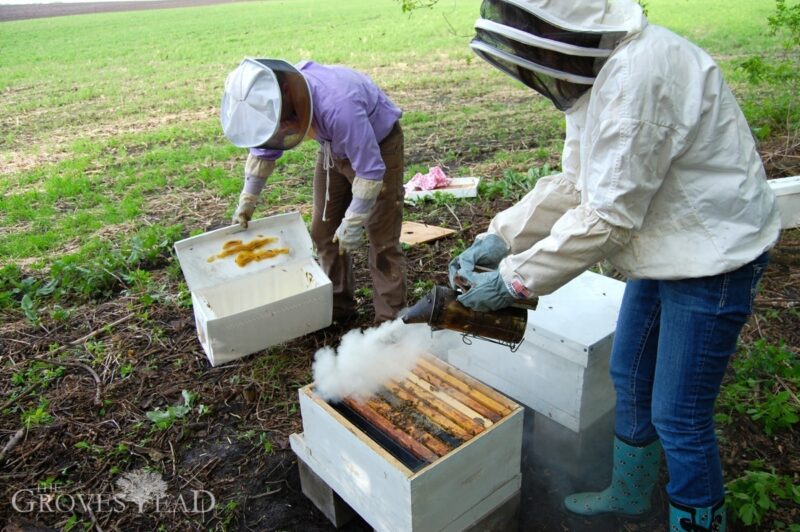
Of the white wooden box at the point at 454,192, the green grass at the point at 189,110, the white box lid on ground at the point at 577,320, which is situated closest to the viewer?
the white box lid on ground at the point at 577,320

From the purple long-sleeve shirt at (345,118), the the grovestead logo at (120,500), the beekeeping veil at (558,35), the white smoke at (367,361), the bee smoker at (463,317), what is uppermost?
the beekeeping veil at (558,35)

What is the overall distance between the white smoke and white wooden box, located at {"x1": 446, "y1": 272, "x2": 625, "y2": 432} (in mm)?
425

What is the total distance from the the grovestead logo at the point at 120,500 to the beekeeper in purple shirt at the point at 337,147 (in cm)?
137

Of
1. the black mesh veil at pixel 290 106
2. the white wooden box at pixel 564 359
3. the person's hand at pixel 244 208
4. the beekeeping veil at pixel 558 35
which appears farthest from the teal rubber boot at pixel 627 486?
the person's hand at pixel 244 208

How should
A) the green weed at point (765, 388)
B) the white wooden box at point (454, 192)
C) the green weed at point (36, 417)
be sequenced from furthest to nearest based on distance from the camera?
the white wooden box at point (454, 192)
the green weed at point (36, 417)
the green weed at point (765, 388)

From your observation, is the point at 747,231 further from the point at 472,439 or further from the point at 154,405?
Answer: the point at 154,405

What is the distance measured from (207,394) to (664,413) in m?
2.34

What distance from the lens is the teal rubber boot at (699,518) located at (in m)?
1.88

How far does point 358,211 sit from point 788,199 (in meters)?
3.07

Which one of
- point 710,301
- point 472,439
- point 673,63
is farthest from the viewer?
point 472,439

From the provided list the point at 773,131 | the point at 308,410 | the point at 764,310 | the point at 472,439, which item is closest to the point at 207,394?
the point at 308,410

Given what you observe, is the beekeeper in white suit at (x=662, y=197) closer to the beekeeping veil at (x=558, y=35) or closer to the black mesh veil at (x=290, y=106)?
the beekeeping veil at (x=558, y=35)

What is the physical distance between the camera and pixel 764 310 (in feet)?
11.8

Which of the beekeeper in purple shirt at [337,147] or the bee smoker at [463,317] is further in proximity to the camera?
the beekeeper in purple shirt at [337,147]
